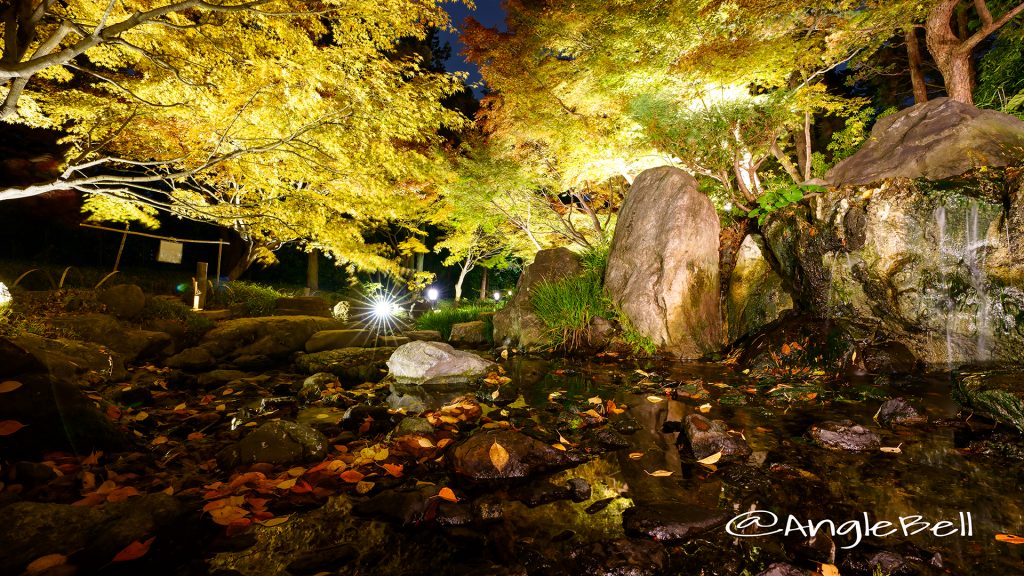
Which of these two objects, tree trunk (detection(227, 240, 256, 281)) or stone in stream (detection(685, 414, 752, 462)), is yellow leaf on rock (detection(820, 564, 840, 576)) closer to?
stone in stream (detection(685, 414, 752, 462))

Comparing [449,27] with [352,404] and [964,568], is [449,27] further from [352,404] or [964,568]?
[964,568]

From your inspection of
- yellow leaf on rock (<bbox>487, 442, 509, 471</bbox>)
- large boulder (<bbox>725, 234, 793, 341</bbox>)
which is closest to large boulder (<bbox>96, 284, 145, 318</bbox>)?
yellow leaf on rock (<bbox>487, 442, 509, 471</bbox>)

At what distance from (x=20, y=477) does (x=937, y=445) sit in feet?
21.8

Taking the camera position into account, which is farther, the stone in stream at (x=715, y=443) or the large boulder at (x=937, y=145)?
Result: the large boulder at (x=937, y=145)

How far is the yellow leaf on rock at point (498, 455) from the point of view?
2.90 m

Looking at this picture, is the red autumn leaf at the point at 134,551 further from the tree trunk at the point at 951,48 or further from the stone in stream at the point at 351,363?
the tree trunk at the point at 951,48

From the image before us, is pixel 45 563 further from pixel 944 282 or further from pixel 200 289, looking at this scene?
pixel 200 289

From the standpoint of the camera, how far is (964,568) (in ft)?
6.26

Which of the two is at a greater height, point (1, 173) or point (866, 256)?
point (1, 173)

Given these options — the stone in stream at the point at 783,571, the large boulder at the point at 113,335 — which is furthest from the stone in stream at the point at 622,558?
the large boulder at the point at 113,335

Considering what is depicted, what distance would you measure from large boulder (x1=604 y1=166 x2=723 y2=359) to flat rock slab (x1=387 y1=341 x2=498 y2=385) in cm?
332

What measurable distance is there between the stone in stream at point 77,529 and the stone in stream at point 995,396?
623cm

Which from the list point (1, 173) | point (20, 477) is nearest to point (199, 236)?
point (1, 173)

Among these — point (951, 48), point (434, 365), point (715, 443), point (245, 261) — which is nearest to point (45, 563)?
point (715, 443)
